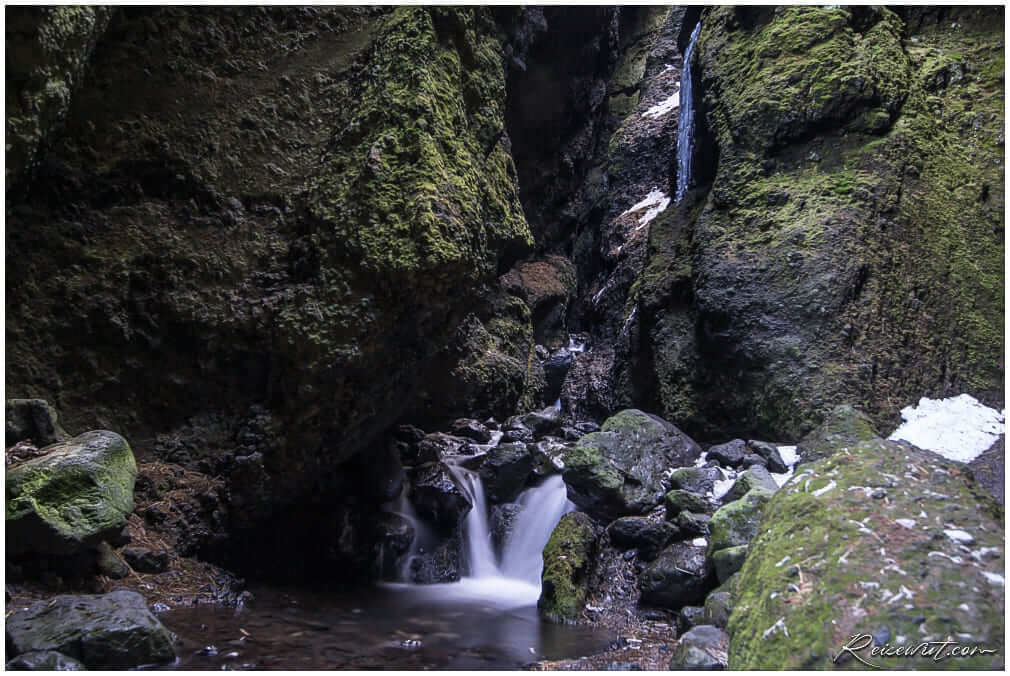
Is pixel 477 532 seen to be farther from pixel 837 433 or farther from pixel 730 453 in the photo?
pixel 837 433

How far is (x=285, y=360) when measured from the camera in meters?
5.75

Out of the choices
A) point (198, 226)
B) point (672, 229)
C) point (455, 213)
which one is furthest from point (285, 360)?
Answer: point (672, 229)

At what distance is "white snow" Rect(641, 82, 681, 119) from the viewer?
19219mm

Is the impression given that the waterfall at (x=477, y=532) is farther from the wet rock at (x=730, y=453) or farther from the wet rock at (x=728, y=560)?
the wet rock at (x=728, y=560)

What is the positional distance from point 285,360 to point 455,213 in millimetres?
2114

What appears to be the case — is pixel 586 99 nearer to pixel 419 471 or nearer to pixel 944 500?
pixel 419 471

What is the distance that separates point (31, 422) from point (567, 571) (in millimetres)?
4641

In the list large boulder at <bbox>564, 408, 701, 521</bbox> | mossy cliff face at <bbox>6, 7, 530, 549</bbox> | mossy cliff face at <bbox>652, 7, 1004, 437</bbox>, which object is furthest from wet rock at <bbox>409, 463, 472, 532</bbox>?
mossy cliff face at <bbox>652, 7, 1004, 437</bbox>

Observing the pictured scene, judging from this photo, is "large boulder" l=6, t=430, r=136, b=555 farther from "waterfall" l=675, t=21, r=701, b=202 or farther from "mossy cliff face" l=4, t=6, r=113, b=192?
"waterfall" l=675, t=21, r=701, b=202

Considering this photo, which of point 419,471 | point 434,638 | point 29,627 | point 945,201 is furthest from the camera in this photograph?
point 419,471

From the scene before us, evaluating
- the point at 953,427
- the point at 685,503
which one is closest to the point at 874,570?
the point at 685,503

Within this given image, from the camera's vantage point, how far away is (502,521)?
7.88m

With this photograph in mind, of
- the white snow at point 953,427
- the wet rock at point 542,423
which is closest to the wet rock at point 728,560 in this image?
the white snow at point 953,427

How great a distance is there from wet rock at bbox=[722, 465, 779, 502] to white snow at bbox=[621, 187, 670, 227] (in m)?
11.1
